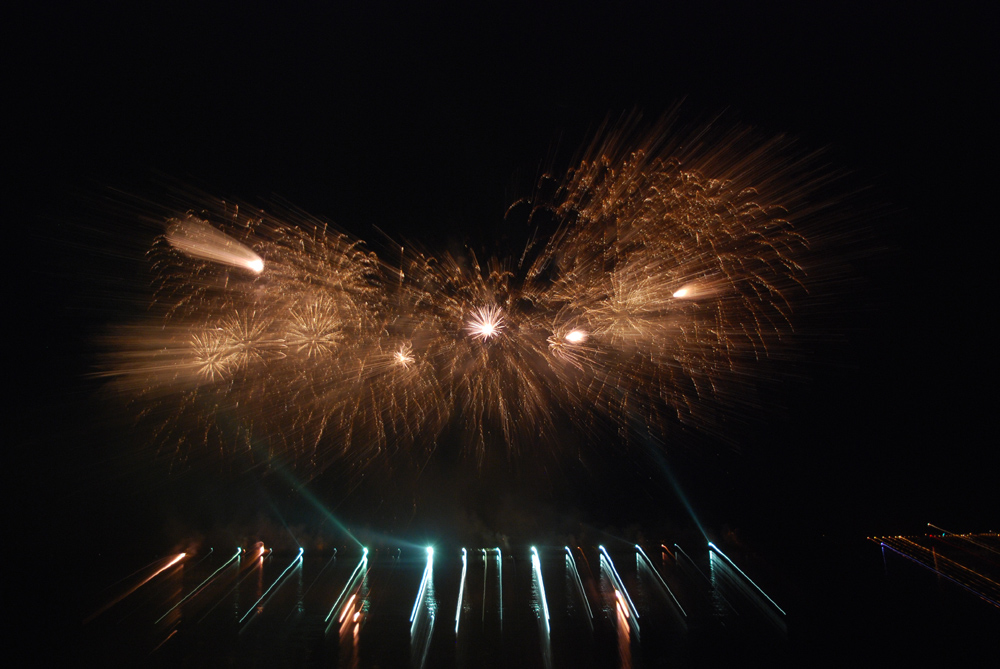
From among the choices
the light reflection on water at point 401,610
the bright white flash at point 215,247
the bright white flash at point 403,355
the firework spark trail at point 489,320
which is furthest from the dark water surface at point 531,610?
the bright white flash at point 215,247

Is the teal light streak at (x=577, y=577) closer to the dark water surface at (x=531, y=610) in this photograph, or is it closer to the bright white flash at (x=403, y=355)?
the dark water surface at (x=531, y=610)

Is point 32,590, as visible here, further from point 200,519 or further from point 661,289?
point 661,289

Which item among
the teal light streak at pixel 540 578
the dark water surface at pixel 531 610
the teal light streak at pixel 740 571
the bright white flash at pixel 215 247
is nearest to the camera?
the dark water surface at pixel 531 610

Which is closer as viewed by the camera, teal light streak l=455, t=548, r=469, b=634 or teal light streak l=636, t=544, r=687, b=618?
teal light streak l=455, t=548, r=469, b=634

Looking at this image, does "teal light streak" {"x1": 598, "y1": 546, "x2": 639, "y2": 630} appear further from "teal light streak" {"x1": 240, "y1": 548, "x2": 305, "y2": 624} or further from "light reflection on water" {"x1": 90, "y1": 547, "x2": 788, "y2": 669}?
"teal light streak" {"x1": 240, "y1": 548, "x2": 305, "y2": 624}

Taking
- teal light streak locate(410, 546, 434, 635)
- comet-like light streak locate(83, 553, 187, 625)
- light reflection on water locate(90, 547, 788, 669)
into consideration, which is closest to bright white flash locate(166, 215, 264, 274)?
light reflection on water locate(90, 547, 788, 669)
